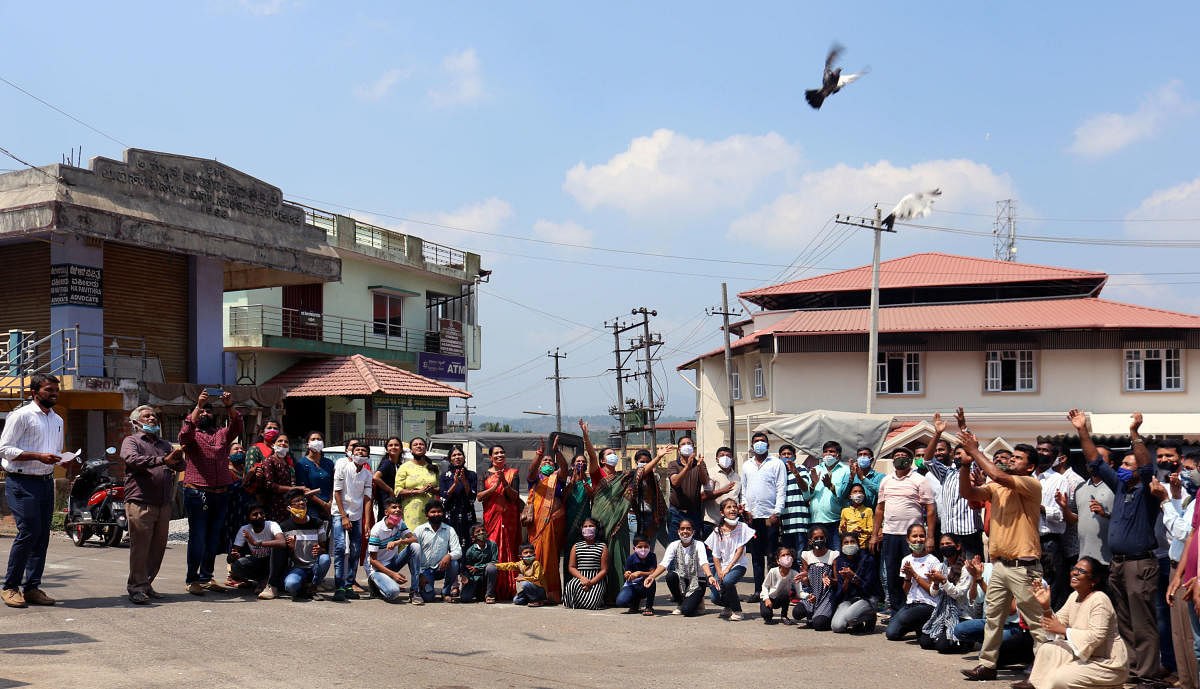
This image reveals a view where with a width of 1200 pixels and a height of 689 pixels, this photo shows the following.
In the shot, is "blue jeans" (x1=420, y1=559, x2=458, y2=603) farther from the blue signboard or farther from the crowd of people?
the blue signboard

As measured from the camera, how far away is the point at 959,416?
27.9ft

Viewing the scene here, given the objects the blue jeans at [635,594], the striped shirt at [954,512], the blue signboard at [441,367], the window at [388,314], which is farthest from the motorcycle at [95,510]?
the blue signboard at [441,367]

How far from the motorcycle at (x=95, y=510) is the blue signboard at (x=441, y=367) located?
60.9 feet

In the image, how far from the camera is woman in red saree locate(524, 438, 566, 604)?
11.9 metres

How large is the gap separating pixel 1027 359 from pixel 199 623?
33793 millimetres

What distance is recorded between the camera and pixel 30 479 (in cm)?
920

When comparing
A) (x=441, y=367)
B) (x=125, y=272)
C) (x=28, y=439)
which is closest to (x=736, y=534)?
(x=28, y=439)

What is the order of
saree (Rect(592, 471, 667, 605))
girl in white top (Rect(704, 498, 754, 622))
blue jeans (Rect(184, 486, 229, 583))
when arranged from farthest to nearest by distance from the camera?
saree (Rect(592, 471, 667, 605))
girl in white top (Rect(704, 498, 754, 622))
blue jeans (Rect(184, 486, 229, 583))

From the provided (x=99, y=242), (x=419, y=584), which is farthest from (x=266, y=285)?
(x=419, y=584)

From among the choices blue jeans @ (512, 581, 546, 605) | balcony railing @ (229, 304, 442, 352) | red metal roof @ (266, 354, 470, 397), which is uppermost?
balcony railing @ (229, 304, 442, 352)

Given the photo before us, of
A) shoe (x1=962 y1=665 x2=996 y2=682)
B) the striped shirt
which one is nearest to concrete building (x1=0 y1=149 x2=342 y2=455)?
the striped shirt

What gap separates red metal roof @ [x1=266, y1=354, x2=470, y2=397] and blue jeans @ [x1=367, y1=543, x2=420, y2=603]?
15.2 meters

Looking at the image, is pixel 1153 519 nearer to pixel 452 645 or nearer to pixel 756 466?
pixel 756 466

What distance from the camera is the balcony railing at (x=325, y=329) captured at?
28.7 m
